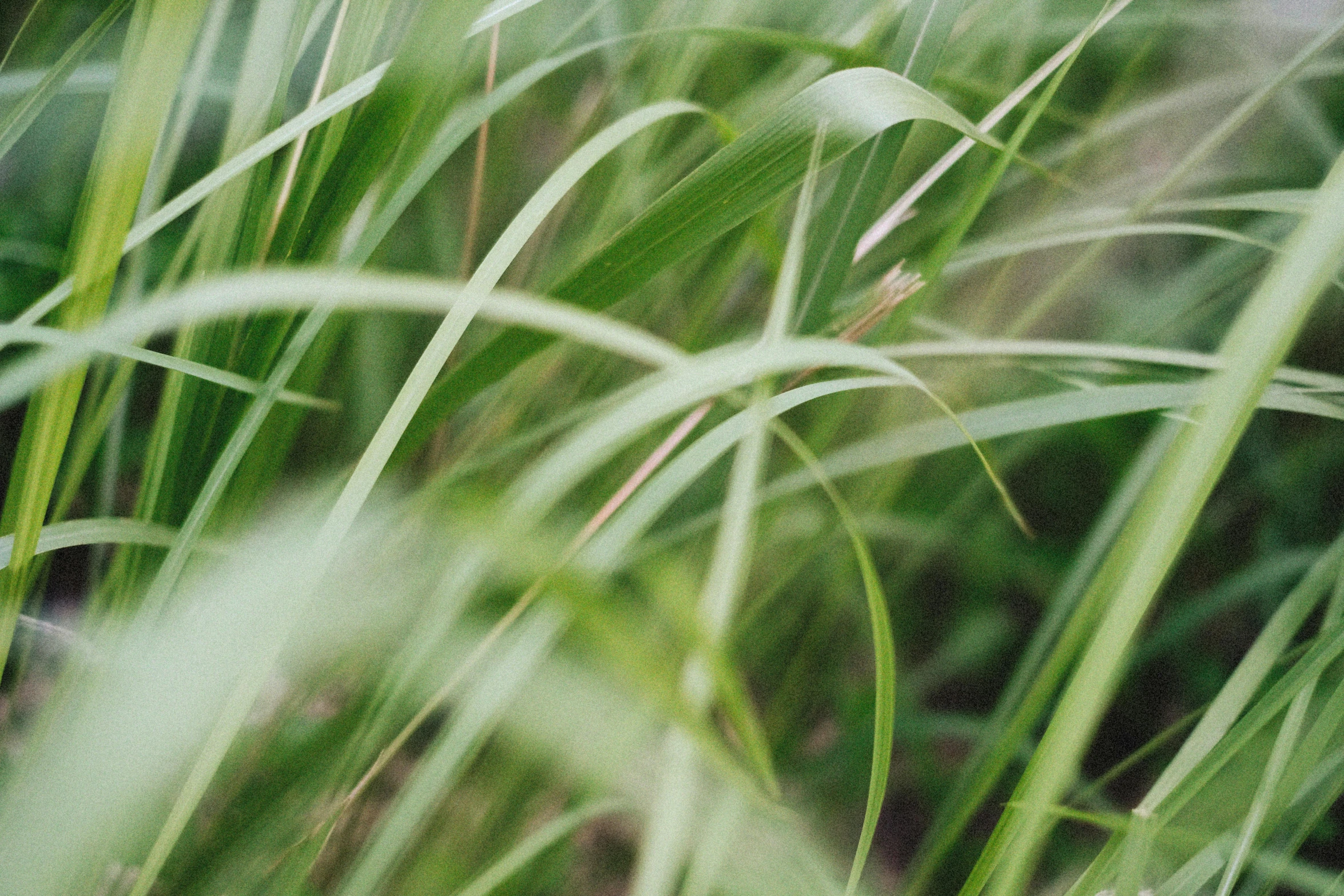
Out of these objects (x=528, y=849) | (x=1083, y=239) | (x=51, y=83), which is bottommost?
(x=528, y=849)

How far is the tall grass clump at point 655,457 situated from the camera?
0.71 feet

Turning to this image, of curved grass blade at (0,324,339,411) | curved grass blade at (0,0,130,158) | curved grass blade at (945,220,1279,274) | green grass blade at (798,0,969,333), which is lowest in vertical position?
curved grass blade at (945,220,1279,274)

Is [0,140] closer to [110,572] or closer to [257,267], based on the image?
[257,267]

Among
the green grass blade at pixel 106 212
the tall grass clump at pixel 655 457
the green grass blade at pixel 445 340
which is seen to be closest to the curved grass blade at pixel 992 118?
the tall grass clump at pixel 655 457

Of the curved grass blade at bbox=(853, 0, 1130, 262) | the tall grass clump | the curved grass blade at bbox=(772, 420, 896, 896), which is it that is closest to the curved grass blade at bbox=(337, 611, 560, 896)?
the tall grass clump

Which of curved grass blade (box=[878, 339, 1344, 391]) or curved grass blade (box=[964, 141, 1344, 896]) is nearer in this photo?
curved grass blade (box=[964, 141, 1344, 896])

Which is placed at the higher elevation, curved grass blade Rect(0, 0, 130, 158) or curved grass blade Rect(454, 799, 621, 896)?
curved grass blade Rect(0, 0, 130, 158)

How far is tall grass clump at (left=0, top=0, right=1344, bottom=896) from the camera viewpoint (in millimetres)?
216

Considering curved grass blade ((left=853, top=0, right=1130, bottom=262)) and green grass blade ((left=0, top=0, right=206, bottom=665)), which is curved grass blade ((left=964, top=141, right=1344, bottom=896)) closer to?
curved grass blade ((left=853, top=0, right=1130, bottom=262))

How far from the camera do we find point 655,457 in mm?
335

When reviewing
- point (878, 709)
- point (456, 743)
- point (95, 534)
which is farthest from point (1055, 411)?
point (95, 534)

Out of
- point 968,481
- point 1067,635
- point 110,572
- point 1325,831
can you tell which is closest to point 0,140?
point 110,572

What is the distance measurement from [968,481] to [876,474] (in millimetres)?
137

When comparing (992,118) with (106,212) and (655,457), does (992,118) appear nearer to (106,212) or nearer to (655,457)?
(655,457)
